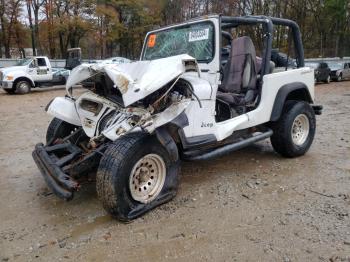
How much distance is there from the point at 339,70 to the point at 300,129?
18054 millimetres

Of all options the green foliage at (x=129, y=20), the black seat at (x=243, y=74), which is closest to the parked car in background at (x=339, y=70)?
the green foliage at (x=129, y=20)

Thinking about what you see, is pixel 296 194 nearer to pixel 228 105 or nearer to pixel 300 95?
pixel 228 105

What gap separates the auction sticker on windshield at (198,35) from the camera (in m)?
4.53

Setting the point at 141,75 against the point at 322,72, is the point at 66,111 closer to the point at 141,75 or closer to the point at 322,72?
the point at 141,75

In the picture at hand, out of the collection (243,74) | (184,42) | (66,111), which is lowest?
(66,111)

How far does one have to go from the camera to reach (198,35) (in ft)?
15.2

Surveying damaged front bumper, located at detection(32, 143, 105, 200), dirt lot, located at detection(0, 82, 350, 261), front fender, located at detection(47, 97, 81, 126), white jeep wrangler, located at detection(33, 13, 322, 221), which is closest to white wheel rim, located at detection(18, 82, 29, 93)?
dirt lot, located at detection(0, 82, 350, 261)

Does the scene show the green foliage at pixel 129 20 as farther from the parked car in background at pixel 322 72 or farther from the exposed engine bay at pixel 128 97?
the exposed engine bay at pixel 128 97

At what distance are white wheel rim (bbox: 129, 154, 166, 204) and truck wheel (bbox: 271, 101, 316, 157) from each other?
85.3 inches

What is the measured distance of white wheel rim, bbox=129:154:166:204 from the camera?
3.54 meters

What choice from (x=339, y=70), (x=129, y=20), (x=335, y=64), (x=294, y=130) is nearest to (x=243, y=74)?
(x=294, y=130)

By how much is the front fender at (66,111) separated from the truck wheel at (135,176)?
4.35 ft

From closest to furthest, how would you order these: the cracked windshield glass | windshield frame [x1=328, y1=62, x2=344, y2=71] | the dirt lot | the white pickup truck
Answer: the dirt lot < the cracked windshield glass < the white pickup truck < windshield frame [x1=328, y1=62, x2=344, y2=71]

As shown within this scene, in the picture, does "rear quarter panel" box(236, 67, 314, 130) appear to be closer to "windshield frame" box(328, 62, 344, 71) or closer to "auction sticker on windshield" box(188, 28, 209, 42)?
"auction sticker on windshield" box(188, 28, 209, 42)
